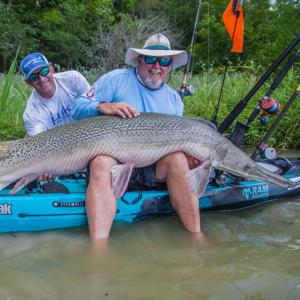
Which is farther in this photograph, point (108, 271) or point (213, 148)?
point (213, 148)

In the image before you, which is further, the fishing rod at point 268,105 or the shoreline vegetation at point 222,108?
the shoreline vegetation at point 222,108

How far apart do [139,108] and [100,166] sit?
0.82 metres

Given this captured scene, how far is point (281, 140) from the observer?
7.07 m

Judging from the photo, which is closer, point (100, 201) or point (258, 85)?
point (100, 201)

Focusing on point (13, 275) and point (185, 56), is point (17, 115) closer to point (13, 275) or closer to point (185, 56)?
point (185, 56)

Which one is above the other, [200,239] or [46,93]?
[46,93]

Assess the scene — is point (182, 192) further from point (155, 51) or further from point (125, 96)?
point (155, 51)

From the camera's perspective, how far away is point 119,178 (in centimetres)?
328

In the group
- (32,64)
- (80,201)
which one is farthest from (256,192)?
(32,64)

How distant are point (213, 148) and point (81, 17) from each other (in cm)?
2214

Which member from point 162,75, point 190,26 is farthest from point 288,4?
point 162,75

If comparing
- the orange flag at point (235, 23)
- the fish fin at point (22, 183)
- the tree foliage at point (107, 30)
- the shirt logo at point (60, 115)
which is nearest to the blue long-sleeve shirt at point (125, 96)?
the shirt logo at point (60, 115)

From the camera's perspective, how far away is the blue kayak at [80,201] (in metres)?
3.29

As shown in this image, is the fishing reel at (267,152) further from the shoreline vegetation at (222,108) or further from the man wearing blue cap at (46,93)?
the shoreline vegetation at (222,108)
